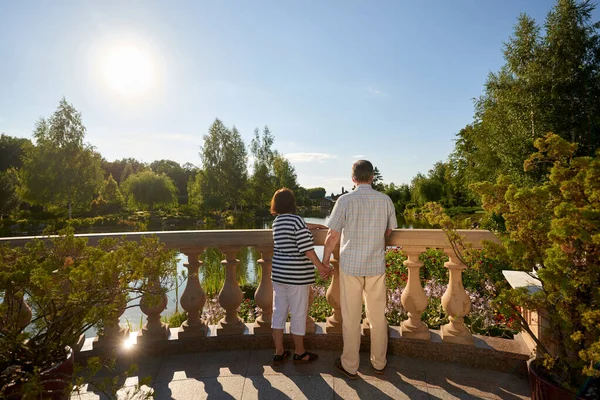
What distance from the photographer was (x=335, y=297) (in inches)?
126

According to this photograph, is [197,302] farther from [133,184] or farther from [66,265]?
[133,184]

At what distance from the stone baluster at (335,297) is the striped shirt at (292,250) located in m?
0.29

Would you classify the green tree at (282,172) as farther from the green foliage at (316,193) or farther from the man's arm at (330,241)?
the green foliage at (316,193)

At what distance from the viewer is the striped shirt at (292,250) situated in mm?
2863

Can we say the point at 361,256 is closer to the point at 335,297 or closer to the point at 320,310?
the point at 335,297

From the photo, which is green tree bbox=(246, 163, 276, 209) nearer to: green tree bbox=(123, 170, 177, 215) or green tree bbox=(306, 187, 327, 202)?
green tree bbox=(123, 170, 177, 215)

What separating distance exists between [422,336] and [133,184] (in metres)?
47.2

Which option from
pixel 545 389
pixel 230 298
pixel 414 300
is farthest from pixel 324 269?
pixel 545 389

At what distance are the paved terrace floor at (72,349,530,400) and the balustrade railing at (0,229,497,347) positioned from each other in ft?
0.80

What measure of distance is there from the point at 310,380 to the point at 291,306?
1.94ft

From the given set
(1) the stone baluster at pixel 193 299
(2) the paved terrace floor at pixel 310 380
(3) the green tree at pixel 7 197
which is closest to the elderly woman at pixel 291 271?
(2) the paved terrace floor at pixel 310 380

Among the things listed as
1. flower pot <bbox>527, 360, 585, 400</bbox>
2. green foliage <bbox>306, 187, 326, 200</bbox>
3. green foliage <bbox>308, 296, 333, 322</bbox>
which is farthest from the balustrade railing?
green foliage <bbox>306, 187, 326, 200</bbox>

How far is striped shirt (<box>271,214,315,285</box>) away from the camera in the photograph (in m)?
2.86

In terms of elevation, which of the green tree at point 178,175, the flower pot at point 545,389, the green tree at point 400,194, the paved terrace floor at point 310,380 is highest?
the green tree at point 178,175
